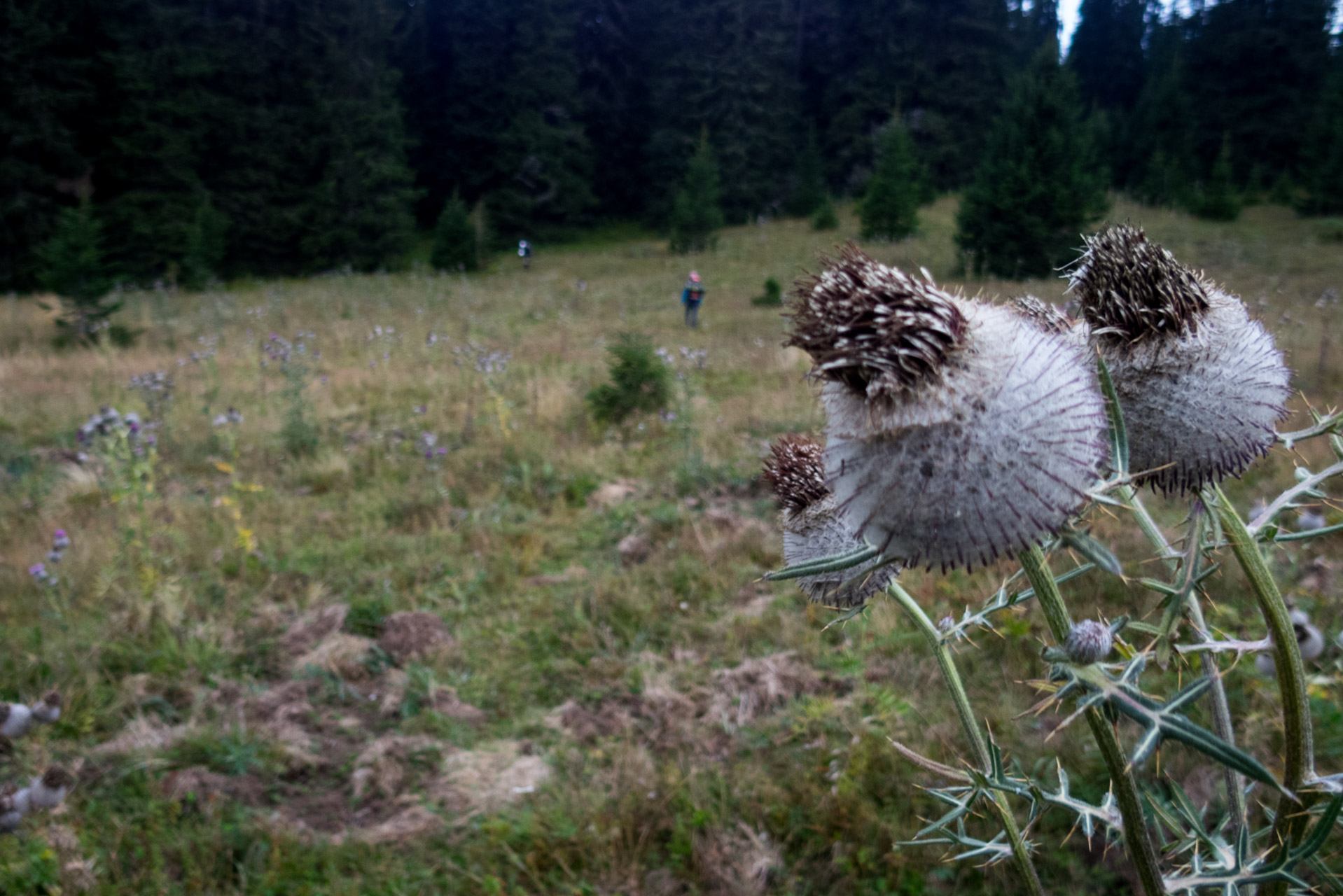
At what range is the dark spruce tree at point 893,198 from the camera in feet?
83.4

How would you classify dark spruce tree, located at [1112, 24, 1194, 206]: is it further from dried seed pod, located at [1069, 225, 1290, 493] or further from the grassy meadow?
dried seed pod, located at [1069, 225, 1290, 493]

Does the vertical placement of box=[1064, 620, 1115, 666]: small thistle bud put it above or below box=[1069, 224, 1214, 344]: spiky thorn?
below

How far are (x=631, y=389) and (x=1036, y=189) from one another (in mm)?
14659

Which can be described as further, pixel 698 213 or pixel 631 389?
pixel 698 213

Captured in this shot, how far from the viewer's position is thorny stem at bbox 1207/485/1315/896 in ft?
3.53

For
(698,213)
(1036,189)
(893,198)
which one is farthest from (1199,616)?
(698,213)

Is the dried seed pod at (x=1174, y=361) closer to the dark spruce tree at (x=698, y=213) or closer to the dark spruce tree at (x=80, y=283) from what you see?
the dark spruce tree at (x=80, y=283)

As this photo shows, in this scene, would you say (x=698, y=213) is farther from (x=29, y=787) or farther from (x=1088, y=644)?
(x=1088, y=644)

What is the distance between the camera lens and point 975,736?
48.3 inches

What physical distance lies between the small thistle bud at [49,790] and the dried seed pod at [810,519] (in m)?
3.17

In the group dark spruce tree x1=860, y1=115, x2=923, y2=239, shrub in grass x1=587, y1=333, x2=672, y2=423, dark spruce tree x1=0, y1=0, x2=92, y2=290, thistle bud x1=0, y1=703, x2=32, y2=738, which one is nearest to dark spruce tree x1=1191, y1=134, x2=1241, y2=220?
dark spruce tree x1=860, y1=115, x2=923, y2=239

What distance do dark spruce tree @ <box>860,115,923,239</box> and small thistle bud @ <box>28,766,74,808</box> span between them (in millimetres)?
25990

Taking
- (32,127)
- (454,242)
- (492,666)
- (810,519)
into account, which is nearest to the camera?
(810,519)

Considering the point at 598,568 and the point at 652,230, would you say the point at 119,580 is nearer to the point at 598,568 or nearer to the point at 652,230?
the point at 598,568
